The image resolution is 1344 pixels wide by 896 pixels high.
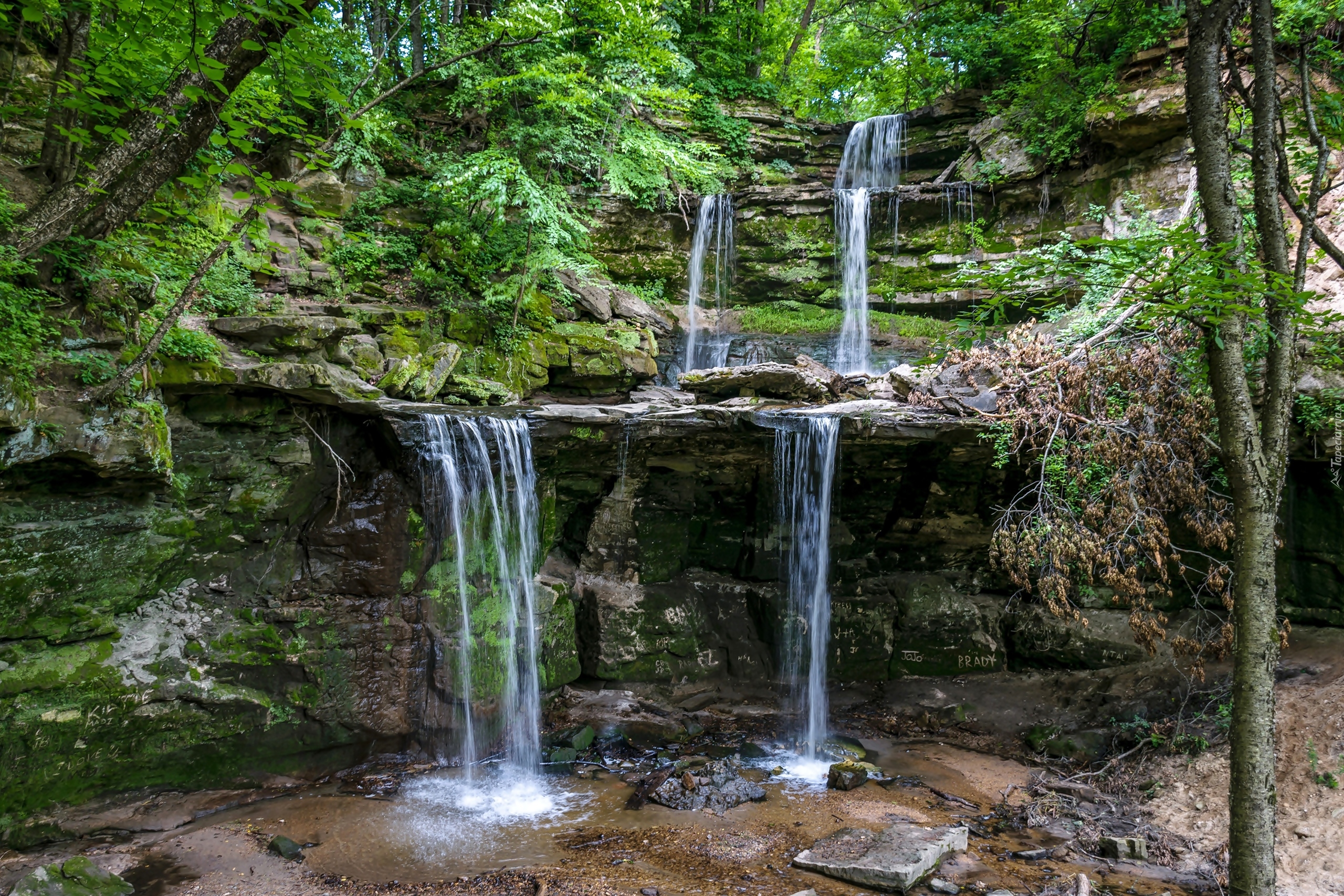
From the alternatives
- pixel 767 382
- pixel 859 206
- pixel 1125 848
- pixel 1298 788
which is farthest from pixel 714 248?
pixel 1298 788

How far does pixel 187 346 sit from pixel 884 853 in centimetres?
737

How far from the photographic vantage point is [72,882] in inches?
185

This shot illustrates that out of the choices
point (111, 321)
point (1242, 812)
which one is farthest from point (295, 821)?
point (1242, 812)

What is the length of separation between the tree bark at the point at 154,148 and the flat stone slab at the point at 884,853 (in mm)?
6792

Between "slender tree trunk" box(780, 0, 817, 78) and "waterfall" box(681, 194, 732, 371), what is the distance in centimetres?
669

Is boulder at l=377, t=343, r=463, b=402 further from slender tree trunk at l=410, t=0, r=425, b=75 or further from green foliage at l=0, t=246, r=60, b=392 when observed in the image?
slender tree trunk at l=410, t=0, r=425, b=75

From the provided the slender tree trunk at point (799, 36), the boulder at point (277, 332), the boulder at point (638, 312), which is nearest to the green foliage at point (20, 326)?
the boulder at point (277, 332)

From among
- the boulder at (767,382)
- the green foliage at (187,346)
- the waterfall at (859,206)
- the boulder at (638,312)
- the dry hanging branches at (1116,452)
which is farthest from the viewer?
the waterfall at (859,206)

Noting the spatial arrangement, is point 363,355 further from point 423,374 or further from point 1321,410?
point 1321,410

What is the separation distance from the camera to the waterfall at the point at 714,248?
A: 13.2 metres

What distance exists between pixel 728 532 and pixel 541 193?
560 centimetres

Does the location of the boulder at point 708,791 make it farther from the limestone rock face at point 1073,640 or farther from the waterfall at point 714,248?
the waterfall at point 714,248

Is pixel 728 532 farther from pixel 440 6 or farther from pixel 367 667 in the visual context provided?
pixel 440 6

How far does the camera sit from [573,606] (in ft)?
30.5
